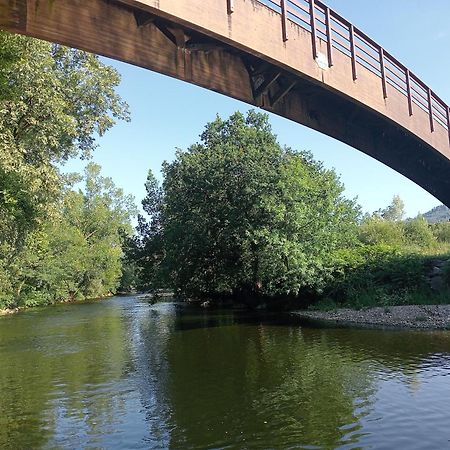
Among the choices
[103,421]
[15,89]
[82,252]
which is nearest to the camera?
[103,421]

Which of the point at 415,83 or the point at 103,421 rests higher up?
the point at 415,83

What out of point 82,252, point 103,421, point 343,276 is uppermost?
point 82,252

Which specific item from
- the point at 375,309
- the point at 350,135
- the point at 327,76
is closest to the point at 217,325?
the point at 375,309

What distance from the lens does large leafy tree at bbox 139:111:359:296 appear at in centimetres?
2678

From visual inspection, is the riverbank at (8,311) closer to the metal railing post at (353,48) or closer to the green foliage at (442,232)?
the metal railing post at (353,48)

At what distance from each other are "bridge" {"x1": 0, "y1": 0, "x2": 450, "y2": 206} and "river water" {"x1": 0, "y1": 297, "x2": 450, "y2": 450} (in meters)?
Result: 6.13

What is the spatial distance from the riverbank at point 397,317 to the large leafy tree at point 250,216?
3.05 m

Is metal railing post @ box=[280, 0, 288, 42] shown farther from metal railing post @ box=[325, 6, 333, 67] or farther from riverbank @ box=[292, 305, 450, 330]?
riverbank @ box=[292, 305, 450, 330]

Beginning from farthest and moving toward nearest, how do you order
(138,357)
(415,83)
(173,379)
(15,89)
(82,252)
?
(82,252)
(138,357)
(415,83)
(15,89)
(173,379)

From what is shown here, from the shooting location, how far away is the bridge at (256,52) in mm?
6730

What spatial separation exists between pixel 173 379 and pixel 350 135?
8102 mm

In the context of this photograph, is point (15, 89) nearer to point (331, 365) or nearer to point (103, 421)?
point (103, 421)

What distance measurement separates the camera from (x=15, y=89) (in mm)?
13086

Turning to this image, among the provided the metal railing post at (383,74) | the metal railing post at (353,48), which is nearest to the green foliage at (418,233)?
the metal railing post at (383,74)
